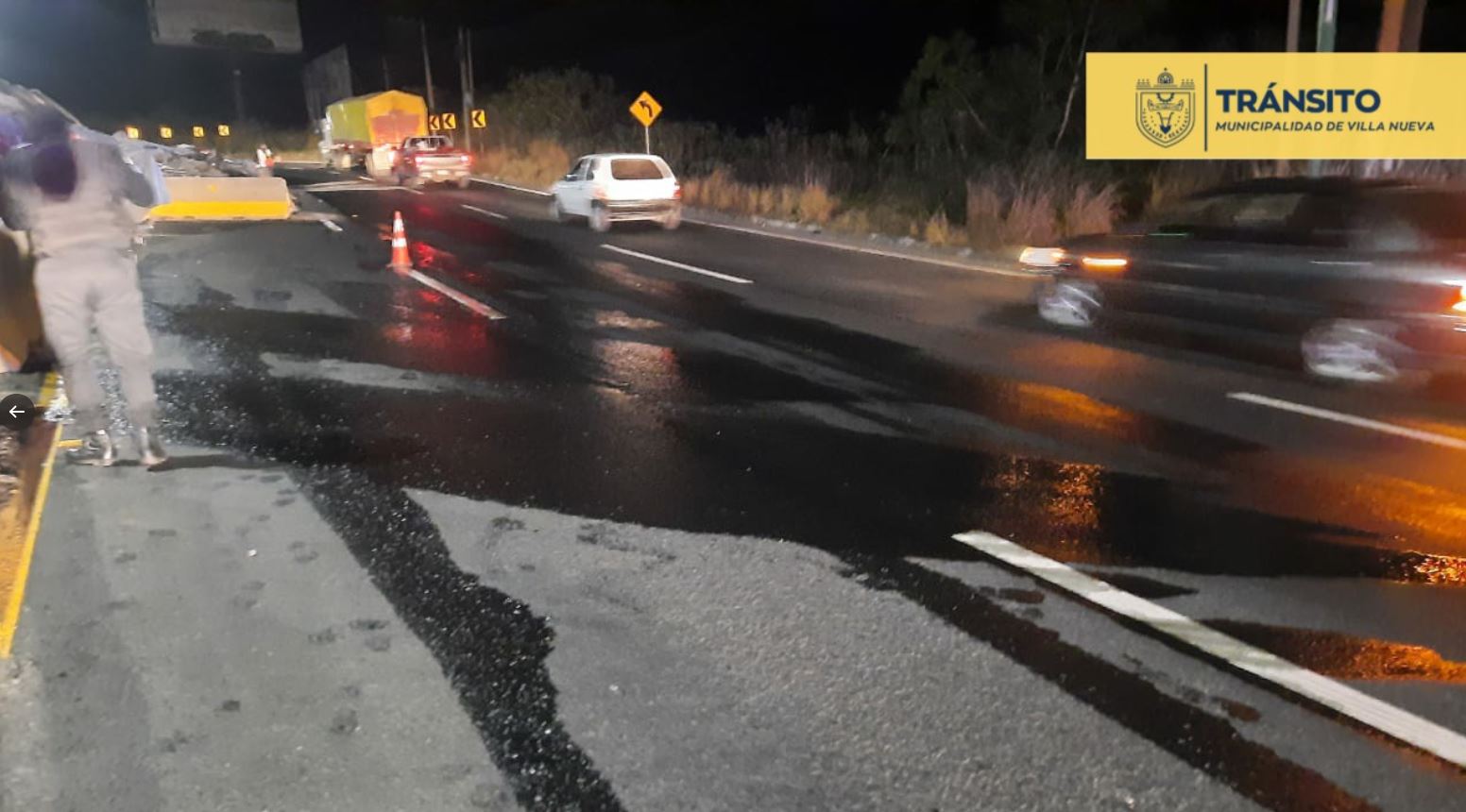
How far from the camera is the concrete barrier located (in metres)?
21.8

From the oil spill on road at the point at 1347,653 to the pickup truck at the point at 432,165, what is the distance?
32.4 metres

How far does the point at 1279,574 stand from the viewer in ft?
16.1

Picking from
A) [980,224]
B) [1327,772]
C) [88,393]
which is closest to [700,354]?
[88,393]

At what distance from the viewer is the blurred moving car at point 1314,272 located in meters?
7.67

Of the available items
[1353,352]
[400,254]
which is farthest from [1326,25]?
[400,254]

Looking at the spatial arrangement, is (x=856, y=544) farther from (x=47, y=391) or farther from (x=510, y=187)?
(x=510, y=187)

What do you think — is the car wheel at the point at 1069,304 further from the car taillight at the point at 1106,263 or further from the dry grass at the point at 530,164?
the dry grass at the point at 530,164

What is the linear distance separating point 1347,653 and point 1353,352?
15.5 ft

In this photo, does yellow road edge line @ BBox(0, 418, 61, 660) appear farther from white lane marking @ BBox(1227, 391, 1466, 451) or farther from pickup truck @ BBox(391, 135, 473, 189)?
pickup truck @ BBox(391, 135, 473, 189)

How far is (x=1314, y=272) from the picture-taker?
835cm

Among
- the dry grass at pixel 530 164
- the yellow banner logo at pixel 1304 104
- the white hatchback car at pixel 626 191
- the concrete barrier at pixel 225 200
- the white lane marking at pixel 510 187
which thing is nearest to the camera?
the yellow banner logo at pixel 1304 104

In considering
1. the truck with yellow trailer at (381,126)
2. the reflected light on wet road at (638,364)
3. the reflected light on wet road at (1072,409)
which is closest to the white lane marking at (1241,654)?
the reflected light on wet road at (1072,409)

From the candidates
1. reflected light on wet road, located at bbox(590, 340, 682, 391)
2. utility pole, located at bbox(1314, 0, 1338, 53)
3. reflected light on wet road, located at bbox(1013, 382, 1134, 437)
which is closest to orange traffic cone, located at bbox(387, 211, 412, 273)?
reflected light on wet road, located at bbox(590, 340, 682, 391)

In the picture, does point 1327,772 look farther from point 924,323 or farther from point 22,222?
point 924,323
